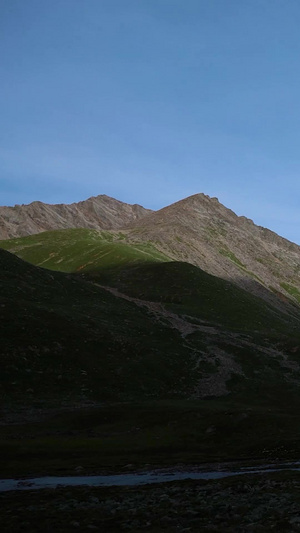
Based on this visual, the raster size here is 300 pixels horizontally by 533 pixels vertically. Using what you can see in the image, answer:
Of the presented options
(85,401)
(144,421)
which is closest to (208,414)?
(144,421)

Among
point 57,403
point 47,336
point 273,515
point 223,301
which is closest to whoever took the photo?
point 273,515

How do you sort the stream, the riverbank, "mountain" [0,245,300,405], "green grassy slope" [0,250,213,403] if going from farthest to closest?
"mountain" [0,245,300,405] → "green grassy slope" [0,250,213,403] → the stream → the riverbank

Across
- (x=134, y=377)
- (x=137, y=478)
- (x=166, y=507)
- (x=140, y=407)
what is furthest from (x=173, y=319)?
(x=166, y=507)

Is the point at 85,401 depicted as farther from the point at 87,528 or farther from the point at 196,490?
the point at 87,528

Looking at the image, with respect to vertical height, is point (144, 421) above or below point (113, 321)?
below

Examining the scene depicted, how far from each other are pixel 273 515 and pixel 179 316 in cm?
12773

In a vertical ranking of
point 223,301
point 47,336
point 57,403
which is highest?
point 223,301

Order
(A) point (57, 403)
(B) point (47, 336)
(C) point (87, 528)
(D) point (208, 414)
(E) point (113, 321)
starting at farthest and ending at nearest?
(E) point (113, 321) < (B) point (47, 336) < (A) point (57, 403) < (D) point (208, 414) < (C) point (87, 528)

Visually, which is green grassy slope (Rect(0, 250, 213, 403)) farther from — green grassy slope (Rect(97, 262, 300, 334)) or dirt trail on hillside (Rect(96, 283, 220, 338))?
green grassy slope (Rect(97, 262, 300, 334))

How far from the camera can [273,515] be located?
28.2m

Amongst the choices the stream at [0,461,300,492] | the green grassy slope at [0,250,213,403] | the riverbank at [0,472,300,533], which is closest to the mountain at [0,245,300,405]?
the green grassy slope at [0,250,213,403]

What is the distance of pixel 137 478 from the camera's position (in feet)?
139

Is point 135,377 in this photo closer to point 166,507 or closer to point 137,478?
A: point 137,478

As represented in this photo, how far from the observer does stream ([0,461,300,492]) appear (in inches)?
1550
